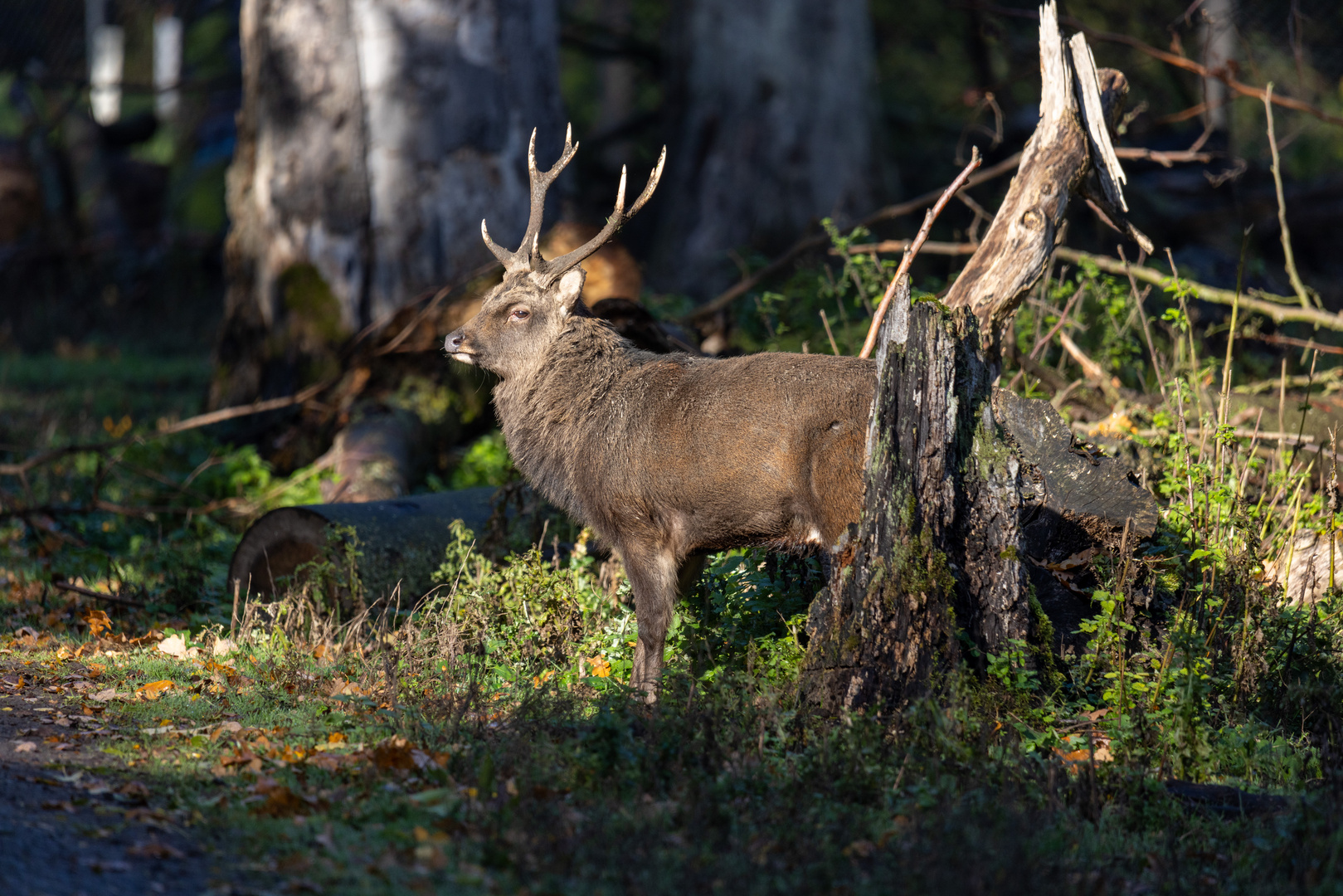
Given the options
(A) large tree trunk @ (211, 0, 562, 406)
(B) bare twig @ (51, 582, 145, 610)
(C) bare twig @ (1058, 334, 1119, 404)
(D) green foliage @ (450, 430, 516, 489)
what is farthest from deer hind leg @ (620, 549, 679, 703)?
(A) large tree trunk @ (211, 0, 562, 406)

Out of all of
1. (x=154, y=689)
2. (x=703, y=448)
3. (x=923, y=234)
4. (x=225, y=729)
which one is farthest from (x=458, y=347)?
(x=923, y=234)

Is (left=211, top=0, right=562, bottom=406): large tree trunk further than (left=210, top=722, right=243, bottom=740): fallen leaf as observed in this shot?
Yes

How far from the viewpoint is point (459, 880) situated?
3811 mm

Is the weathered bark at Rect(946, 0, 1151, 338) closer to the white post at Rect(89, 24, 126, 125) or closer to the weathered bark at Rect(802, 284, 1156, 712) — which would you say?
the weathered bark at Rect(802, 284, 1156, 712)

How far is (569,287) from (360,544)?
7.00 feet

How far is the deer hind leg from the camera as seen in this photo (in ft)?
20.1

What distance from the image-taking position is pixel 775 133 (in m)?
15.7

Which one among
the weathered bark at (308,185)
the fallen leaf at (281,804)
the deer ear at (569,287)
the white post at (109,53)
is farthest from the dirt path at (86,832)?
the white post at (109,53)

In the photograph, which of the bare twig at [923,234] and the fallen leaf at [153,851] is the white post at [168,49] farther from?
the fallen leaf at [153,851]

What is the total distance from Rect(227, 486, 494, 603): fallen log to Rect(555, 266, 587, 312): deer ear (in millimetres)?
1961

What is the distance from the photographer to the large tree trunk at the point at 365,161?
37.7 feet

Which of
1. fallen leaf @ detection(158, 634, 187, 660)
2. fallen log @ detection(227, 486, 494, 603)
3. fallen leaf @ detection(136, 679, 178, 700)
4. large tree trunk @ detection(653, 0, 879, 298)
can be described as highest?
large tree trunk @ detection(653, 0, 879, 298)

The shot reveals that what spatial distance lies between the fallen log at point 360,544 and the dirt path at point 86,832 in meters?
Answer: 2.48

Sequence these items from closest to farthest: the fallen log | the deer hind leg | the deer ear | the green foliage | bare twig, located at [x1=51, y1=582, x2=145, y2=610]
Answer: the deer hind leg → the deer ear → the fallen log → bare twig, located at [x1=51, y1=582, x2=145, y2=610] → the green foliage
